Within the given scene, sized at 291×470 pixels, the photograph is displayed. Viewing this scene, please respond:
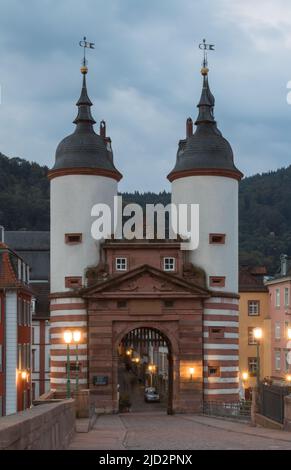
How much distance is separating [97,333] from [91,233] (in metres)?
6.22

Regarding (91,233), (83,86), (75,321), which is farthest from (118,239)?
(83,86)

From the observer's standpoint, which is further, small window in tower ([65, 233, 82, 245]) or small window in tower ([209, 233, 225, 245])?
small window in tower ([209, 233, 225, 245])

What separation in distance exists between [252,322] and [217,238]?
2648 centimetres

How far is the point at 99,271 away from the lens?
5494 centimetres

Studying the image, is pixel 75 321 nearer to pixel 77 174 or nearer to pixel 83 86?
pixel 77 174

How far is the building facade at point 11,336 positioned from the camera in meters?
54.2

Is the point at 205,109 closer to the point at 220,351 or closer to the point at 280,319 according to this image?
the point at 220,351

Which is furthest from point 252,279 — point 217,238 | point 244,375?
point 217,238

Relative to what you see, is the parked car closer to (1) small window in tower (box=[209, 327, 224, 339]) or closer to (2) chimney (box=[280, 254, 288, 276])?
(2) chimney (box=[280, 254, 288, 276])

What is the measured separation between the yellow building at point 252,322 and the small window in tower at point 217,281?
24207mm

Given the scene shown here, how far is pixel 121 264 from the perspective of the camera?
181 feet

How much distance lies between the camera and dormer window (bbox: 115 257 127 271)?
55.1 metres

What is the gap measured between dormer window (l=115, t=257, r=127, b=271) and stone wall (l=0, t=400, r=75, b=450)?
1321 inches

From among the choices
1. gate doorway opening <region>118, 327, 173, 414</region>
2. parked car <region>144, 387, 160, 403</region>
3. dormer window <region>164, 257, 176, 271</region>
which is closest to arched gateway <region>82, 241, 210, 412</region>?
gate doorway opening <region>118, 327, 173, 414</region>
